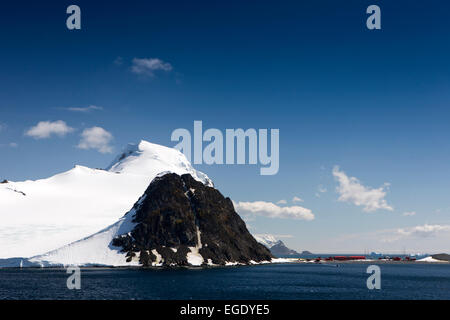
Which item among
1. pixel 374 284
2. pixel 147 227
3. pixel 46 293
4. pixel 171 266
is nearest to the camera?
pixel 46 293

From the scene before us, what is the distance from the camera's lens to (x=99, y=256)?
182m

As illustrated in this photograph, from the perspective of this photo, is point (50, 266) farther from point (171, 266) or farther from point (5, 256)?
point (171, 266)

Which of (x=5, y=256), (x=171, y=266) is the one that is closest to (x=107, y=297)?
(x=171, y=266)

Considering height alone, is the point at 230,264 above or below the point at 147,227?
below

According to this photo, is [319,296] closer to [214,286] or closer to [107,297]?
[214,286]

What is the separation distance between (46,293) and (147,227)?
9769 centimetres

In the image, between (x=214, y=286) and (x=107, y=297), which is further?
(x=214, y=286)

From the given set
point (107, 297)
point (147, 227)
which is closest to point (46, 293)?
point (107, 297)

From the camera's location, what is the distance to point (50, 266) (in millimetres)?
181375

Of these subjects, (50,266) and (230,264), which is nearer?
(50,266)
